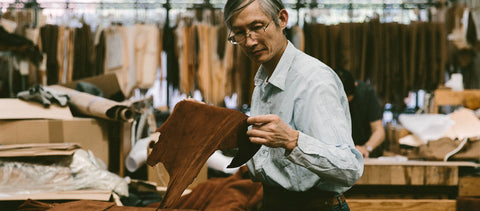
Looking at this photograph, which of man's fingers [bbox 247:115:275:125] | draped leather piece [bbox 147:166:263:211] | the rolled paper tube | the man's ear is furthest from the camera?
the rolled paper tube

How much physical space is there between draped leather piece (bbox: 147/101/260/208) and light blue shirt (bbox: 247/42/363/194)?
A: 0.13 meters

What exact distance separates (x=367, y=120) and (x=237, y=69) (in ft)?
7.11

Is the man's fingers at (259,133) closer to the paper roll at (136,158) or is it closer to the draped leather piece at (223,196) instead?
the draped leather piece at (223,196)

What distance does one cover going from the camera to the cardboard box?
273cm

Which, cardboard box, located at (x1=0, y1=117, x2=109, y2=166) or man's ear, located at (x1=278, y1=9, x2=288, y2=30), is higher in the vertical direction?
man's ear, located at (x1=278, y1=9, x2=288, y2=30)

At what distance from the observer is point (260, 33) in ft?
4.21

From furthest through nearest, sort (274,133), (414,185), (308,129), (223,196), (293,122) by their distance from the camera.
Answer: (414,185), (223,196), (293,122), (308,129), (274,133)

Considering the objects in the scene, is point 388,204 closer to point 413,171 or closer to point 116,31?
point 413,171

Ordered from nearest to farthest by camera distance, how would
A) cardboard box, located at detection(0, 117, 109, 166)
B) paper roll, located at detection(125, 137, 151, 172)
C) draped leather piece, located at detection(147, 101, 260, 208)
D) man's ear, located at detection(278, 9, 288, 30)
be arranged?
1. draped leather piece, located at detection(147, 101, 260, 208)
2. man's ear, located at detection(278, 9, 288, 30)
3. cardboard box, located at detection(0, 117, 109, 166)
4. paper roll, located at detection(125, 137, 151, 172)

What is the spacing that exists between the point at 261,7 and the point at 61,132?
2110 millimetres

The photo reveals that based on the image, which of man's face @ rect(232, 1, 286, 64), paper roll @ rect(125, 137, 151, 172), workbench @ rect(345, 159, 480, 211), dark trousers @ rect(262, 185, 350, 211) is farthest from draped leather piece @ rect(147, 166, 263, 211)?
man's face @ rect(232, 1, 286, 64)

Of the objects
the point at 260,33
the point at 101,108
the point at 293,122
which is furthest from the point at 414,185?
the point at 101,108

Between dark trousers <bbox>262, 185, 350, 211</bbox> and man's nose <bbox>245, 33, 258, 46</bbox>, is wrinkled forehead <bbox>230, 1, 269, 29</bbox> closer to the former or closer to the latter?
man's nose <bbox>245, 33, 258, 46</bbox>

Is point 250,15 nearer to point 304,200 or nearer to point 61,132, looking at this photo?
point 304,200
